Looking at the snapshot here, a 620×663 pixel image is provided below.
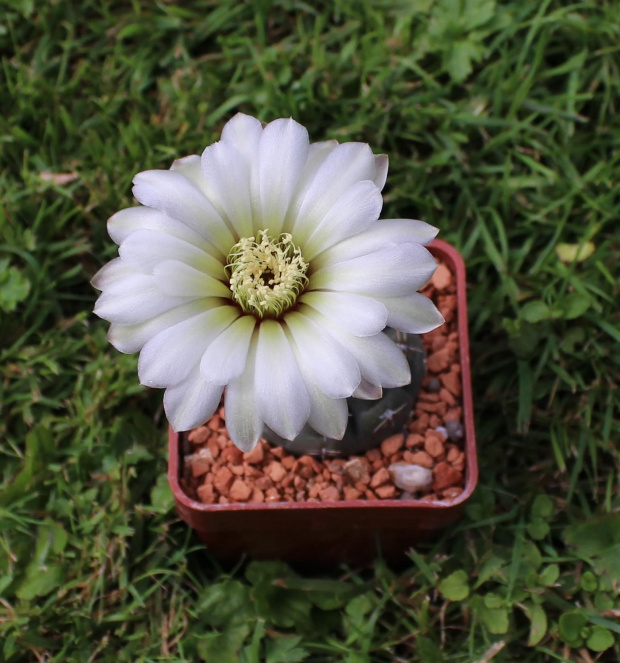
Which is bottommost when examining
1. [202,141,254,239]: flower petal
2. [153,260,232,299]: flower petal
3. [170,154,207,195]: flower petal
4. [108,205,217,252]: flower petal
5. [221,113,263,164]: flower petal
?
[153,260,232,299]: flower petal

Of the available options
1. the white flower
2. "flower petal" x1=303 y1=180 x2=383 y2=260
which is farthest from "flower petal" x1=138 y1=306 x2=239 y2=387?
"flower petal" x1=303 y1=180 x2=383 y2=260

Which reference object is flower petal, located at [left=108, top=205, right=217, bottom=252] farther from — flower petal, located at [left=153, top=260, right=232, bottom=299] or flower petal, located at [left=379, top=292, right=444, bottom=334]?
flower petal, located at [left=379, top=292, right=444, bottom=334]

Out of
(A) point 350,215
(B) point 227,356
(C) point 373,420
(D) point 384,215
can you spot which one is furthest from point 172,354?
(D) point 384,215

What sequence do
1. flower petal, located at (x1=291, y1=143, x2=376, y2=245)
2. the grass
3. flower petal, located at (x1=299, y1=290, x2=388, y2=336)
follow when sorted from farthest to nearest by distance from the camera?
1. the grass
2. flower petal, located at (x1=291, y1=143, x2=376, y2=245)
3. flower petal, located at (x1=299, y1=290, x2=388, y2=336)

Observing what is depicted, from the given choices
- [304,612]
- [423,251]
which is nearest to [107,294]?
[423,251]

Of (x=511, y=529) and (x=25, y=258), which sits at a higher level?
(x=25, y=258)

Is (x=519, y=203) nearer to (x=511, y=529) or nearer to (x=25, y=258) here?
(x=511, y=529)

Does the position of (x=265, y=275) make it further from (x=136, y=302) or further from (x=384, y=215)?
(x=384, y=215)
